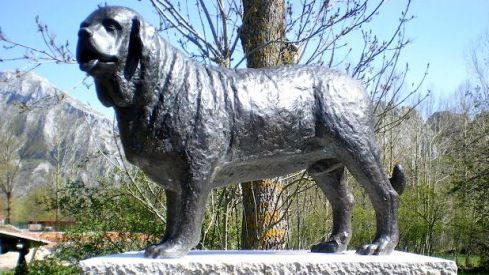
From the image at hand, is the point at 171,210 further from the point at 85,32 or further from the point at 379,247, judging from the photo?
the point at 379,247

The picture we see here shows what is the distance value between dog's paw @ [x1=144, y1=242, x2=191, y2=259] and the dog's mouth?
3.10 feet

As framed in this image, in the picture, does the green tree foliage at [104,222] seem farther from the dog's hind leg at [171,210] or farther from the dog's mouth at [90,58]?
the dog's mouth at [90,58]

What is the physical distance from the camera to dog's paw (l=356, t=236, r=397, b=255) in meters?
3.18

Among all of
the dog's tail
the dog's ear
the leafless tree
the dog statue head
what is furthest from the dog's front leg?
the leafless tree

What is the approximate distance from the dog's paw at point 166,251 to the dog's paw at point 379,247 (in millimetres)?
1044

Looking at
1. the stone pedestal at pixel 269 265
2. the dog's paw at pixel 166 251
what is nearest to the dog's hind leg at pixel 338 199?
the stone pedestal at pixel 269 265

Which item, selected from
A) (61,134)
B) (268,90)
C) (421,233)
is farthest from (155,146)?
(61,134)

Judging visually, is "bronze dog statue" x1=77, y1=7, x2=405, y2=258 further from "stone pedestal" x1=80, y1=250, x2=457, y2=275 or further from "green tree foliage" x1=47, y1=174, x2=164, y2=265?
"green tree foliage" x1=47, y1=174, x2=164, y2=265

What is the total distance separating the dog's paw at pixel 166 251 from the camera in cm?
281

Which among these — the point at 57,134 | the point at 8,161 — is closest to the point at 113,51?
the point at 57,134

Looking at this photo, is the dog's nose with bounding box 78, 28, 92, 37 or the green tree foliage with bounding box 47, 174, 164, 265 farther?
the green tree foliage with bounding box 47, 174, 164, 265

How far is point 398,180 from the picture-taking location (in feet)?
11.4

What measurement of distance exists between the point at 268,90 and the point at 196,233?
91 cm

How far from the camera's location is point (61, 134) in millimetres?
29375
